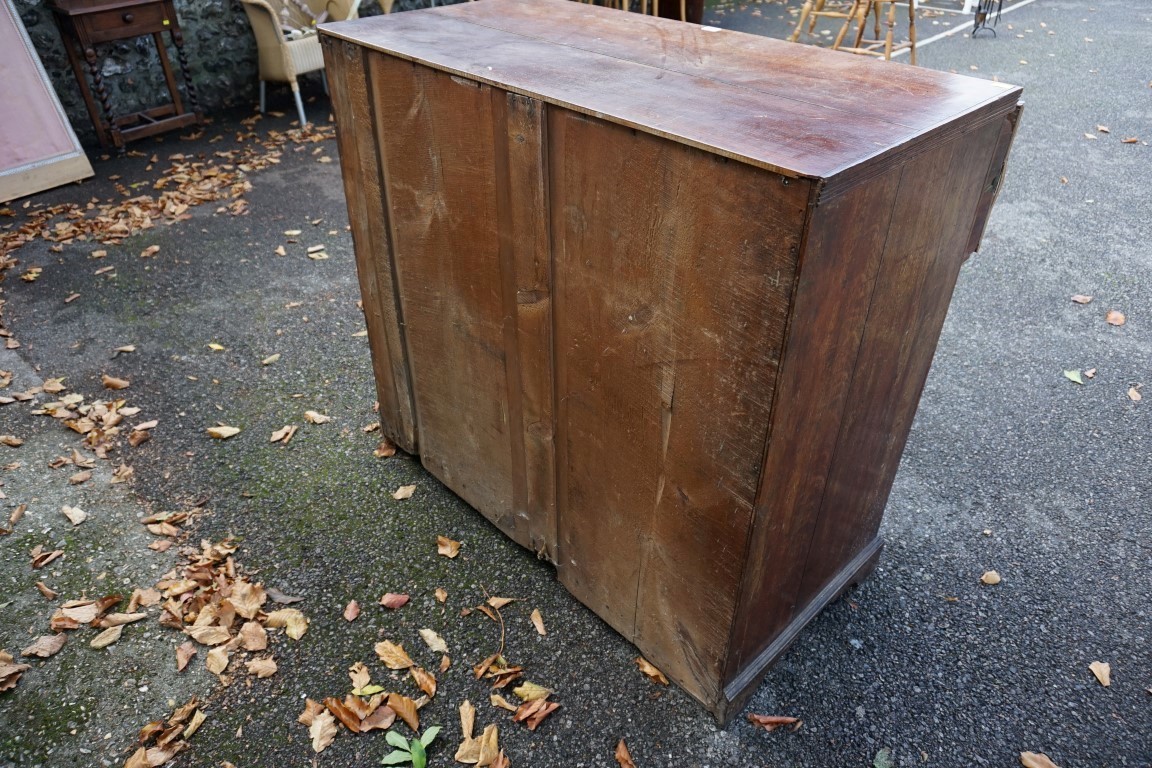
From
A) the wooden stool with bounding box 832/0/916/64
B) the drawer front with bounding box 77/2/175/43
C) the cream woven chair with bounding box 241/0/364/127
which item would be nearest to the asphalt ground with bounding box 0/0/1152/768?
the drawer front with bounding box 77/2/175/43

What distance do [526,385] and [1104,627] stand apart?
2.19 meters

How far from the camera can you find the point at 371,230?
9.48ft

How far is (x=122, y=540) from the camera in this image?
3.03m

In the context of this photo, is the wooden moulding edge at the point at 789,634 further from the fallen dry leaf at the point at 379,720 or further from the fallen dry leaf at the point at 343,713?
the fallen dry leaf at the point at 343,713

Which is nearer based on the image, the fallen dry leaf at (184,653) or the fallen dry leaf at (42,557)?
the fallen dry leaf at (184,653)

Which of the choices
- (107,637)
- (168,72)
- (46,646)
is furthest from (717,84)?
(168,72)

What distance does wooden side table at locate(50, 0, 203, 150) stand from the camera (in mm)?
5816

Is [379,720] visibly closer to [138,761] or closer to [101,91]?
[138,761]

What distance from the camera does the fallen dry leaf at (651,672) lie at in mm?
2490

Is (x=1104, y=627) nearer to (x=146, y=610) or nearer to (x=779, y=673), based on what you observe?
(x=779, y=673)

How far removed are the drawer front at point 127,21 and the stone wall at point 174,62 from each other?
46cm

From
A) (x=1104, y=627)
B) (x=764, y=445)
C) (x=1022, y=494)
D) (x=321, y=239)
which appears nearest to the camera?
(x=764, y=445)

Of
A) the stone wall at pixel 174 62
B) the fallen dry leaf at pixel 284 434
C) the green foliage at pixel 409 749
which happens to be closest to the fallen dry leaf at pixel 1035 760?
the green foliage at pixel 409 749

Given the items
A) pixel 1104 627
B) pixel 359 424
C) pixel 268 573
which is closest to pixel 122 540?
pixel 268 573
